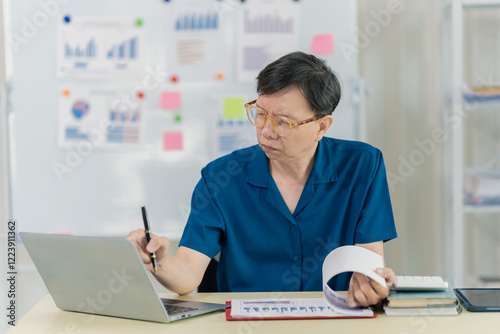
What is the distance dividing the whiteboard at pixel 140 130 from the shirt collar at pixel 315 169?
0.77 meters

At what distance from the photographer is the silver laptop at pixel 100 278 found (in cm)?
103

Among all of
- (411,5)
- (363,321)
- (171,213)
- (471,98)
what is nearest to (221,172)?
(363,321)

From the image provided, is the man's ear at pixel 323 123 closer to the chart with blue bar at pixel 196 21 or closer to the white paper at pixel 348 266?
the white paper at pixel 348 266

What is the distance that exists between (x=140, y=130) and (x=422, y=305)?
1491 millimetres

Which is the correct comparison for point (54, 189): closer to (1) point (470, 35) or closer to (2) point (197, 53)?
(2) point (197, 53)

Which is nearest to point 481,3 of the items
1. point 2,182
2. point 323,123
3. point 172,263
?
point 323,123

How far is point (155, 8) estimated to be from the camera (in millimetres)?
2324

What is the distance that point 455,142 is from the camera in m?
2.35

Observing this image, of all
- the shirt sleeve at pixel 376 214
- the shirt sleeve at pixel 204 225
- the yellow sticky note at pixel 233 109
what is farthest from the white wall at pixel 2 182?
the shirt sleeve at pixel 376 214

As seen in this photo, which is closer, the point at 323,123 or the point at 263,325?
the point at 263,325

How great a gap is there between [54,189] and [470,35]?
1952 mm

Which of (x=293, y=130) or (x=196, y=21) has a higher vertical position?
(x=196, y=21)

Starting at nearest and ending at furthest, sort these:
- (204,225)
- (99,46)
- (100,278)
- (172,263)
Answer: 1. (100,278)
2. (172,263)
3. (204,225)
4. (99,46)

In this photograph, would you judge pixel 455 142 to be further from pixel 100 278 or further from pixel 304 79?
pixel 100 278
